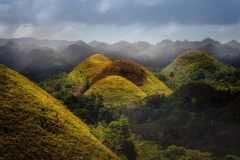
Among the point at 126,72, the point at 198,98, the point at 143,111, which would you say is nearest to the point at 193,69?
the point at 126,72

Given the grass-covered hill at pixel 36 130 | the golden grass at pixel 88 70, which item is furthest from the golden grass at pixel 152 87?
the grass-covered hill at pixel 36 130

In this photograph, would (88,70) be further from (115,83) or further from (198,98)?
(198,98)

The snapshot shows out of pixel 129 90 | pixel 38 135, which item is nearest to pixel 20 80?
pixel 38 135

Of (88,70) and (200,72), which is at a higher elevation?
(200,72)

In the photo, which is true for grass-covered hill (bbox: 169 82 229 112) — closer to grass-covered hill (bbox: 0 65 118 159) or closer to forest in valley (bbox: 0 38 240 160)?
forest in valley (bbox: 0 38 240 160)

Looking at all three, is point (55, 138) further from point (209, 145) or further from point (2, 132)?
point (209, 145)

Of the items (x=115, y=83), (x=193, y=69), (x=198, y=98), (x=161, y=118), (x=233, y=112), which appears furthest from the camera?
(x=193, y=69)
